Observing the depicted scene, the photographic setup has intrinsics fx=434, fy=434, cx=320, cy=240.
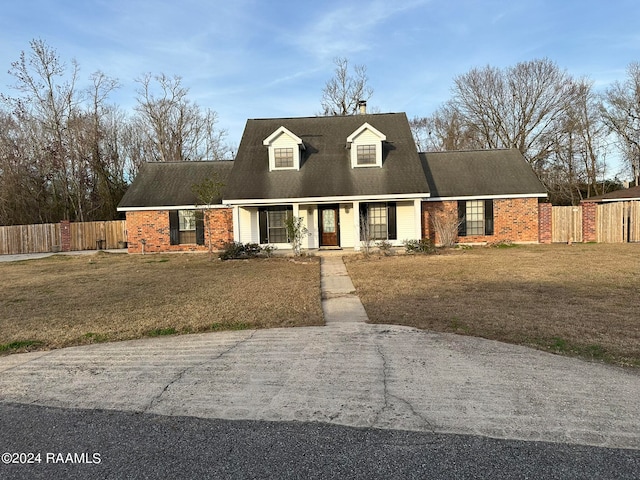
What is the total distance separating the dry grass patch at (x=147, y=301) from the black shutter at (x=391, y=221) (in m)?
5.11

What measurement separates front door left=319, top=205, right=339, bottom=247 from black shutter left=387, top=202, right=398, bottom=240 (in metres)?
2.26

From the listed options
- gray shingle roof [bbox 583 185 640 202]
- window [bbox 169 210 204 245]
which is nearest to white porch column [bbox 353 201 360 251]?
window [bbox 169 210 204 245]

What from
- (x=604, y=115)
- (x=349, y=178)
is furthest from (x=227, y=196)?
(x=604, y=115)

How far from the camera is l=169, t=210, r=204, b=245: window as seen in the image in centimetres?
1998

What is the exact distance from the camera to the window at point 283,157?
63.4ft

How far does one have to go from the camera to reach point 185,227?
793 inches

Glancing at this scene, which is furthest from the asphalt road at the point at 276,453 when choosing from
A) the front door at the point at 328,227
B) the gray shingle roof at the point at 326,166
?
the front door at the point at 328,227

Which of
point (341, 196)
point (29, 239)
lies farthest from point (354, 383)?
point (29, 239)

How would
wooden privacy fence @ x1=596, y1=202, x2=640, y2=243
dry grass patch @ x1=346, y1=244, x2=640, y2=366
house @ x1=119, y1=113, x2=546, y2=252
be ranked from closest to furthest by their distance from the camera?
dry grass patch @ x1=346, y1=244, x2=640, y2=366 < house @ x1=119, y1=113, x2=546, y2=252 < wooden privacy fence @ x1=596, y1=202, x2=640, y2=243

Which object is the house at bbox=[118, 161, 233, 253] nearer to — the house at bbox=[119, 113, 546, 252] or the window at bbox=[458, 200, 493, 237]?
the house at bbox=[119, 113, 546, 252]

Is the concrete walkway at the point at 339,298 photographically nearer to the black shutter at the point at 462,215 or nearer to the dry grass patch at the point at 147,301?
the dry grass patch at the point at 147,301

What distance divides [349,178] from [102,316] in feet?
41.5

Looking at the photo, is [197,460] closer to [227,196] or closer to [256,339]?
[256,339]

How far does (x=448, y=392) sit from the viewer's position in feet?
13.0
